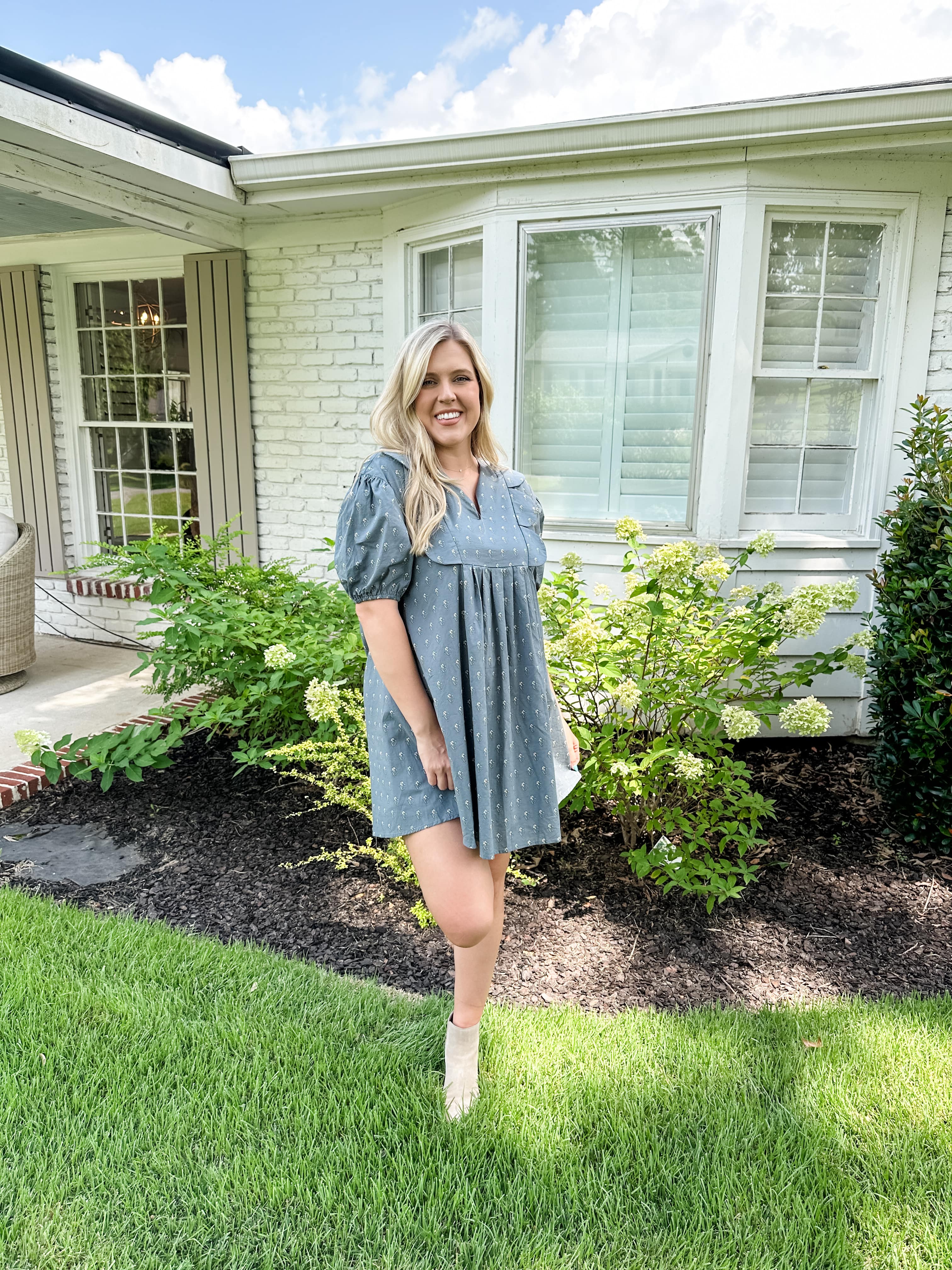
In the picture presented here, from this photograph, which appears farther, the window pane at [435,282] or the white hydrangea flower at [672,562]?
the window pane at [435,282]

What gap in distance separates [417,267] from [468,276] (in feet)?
1.11

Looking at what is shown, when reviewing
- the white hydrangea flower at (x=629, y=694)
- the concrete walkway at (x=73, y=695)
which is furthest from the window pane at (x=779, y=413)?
the concrete walkway at (x=73, y=695)

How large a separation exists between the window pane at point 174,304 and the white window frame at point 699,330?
102 inches

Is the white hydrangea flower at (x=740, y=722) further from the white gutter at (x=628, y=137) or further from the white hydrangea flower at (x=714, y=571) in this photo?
the white gutter at (x=628, y=137)

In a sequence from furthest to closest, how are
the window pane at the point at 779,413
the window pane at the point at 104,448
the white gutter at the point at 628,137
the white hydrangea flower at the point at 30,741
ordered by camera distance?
the window pane at the point at 104,448
the window pane at the point at 779,413
the white gutter at the point at 628,137
the white hydrangea flower at the point at 30,741

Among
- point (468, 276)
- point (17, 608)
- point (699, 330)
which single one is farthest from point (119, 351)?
point (699, 330)

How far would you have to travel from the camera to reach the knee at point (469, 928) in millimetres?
1685

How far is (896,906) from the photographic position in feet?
9.53

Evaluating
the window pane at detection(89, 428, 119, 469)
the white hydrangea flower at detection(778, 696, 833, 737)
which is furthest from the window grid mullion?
the window pane at detection(89, 428, 119, 469)

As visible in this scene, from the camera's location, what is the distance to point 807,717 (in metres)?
2.76

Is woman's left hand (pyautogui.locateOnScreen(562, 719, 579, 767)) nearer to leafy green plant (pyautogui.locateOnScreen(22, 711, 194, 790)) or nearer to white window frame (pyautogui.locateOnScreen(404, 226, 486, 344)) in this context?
leafy green plant (pyautogui.locateOnScreen(22, 711, 194, 790))

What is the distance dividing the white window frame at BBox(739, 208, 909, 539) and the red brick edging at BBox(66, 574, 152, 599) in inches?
154

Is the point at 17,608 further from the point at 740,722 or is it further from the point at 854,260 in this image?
the point at 854,260

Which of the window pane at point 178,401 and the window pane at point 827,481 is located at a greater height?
the window pane at point 178,401
